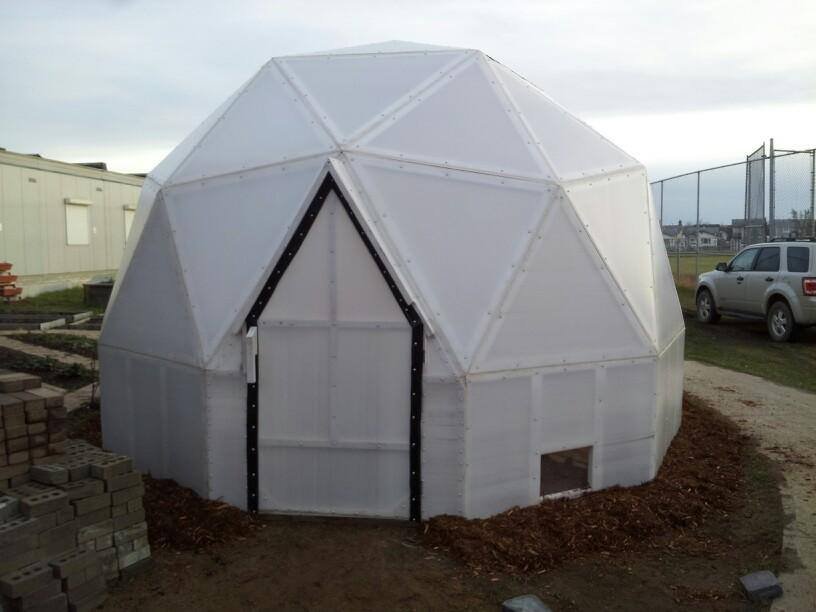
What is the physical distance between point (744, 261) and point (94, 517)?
18236 millimetres

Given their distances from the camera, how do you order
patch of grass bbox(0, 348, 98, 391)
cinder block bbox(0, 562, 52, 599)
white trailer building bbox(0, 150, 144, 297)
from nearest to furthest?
cinder block bbox(0, 562, 52, 599), patch of grass bbox(0, 348, 98, 391), white trailer building bbox(0, 150, 144, 297)

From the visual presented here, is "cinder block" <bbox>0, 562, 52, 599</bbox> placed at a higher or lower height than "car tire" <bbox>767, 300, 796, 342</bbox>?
lower

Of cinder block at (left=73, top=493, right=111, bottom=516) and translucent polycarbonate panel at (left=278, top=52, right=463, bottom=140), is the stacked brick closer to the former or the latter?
cinder block at (left=73, top=493, right=111, bottom=516)

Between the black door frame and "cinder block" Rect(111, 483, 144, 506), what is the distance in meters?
1.14

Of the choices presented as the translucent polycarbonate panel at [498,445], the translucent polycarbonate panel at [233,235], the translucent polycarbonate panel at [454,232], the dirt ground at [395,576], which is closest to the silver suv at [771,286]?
the dirt ground at [395,576]

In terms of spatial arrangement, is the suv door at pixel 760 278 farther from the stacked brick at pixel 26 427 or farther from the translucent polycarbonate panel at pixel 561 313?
the stacked brick at pixel 26 427

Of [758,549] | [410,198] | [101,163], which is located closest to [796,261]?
[758,549]

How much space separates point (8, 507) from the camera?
16.0 feet

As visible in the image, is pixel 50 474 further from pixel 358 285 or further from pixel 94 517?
pixel 358 285

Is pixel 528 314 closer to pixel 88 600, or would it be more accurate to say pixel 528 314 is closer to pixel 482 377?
pixel 482 377

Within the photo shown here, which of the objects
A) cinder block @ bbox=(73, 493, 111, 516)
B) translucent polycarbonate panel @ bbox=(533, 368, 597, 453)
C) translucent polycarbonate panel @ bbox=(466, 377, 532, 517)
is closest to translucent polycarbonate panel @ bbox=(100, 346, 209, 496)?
cinder block @ bbox=(73, 493, 111, 516)

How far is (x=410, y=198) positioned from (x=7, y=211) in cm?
2264

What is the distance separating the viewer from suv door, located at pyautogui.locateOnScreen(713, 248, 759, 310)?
18688mm

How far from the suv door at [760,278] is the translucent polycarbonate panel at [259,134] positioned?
14.5 meters
